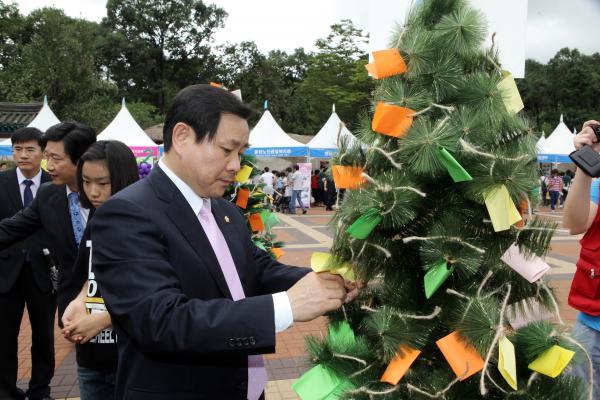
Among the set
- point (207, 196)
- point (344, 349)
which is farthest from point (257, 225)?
point (344, 349)

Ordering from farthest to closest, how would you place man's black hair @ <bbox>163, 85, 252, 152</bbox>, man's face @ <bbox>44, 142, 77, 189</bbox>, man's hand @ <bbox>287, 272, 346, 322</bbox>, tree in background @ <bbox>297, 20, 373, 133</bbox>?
1. tree in background @ <bbox>297, 20, 373, 133</bbox>
2. man's face @ <bbox>44, 142, 77, 189</bbox>
3. man's black hair @ <bbox>163, 85, 252, 152</bbox>
4. man's hand @ <bbox>287, 272, 346, 322</bbox>

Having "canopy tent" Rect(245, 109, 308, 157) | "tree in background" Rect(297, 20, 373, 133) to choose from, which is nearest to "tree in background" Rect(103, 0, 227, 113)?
"tree in background" Rect(297, 20, 373, 133)

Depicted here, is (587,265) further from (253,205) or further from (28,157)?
(28,157)

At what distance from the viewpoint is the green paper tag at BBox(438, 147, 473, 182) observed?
3.80 ft

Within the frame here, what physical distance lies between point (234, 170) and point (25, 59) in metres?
26.6

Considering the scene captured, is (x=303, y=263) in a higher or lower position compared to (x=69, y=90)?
lower

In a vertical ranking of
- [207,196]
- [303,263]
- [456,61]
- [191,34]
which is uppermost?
[191,34]

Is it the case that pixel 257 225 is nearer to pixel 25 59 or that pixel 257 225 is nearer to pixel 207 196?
pixel 207 196

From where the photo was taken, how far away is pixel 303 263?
28.5ft

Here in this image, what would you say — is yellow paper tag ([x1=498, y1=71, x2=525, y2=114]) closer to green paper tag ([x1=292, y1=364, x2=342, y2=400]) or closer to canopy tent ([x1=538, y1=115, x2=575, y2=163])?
green paper tag ([x1=292, y1=364, x2=342, y2=400])

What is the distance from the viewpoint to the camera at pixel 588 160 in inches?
75.5

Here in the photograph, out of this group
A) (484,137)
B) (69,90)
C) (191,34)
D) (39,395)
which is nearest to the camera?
(484,137)

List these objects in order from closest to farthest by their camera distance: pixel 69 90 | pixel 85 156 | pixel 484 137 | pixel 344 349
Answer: pixel 484 137 → pixel 344 349 → pixel 85 156 → pixel 69 90

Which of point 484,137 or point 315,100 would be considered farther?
point 315,100
